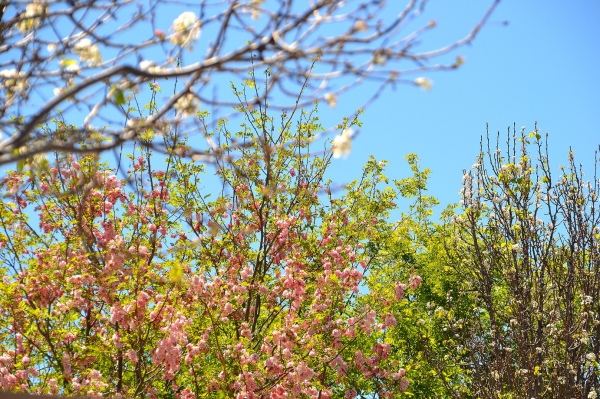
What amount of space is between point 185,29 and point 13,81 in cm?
136

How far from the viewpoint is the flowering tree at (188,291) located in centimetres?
812

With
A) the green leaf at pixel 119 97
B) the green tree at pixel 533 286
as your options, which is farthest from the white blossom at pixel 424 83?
the green tree at pixel 533 286

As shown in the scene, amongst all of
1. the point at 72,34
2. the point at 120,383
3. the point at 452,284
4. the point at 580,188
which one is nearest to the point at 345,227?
the point at 580,188

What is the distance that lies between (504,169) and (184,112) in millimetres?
6660

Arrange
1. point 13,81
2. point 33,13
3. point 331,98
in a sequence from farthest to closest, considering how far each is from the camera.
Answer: point 13,81 → point 33,13 → point 331,98

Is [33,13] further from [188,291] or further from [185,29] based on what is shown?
[188,291]

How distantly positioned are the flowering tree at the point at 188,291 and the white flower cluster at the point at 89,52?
3163 mm

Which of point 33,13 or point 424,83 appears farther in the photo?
point 33,13

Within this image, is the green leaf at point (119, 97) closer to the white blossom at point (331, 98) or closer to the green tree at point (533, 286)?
the white blossom at point (331, 98)

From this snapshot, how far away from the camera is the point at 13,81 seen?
14.4 ft

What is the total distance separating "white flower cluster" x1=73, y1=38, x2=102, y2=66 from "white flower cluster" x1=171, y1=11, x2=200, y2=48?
49 cm

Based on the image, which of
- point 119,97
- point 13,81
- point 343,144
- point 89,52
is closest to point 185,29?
point 89,52

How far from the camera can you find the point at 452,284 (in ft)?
55.0

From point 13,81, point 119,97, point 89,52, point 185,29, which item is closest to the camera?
point 119,97
